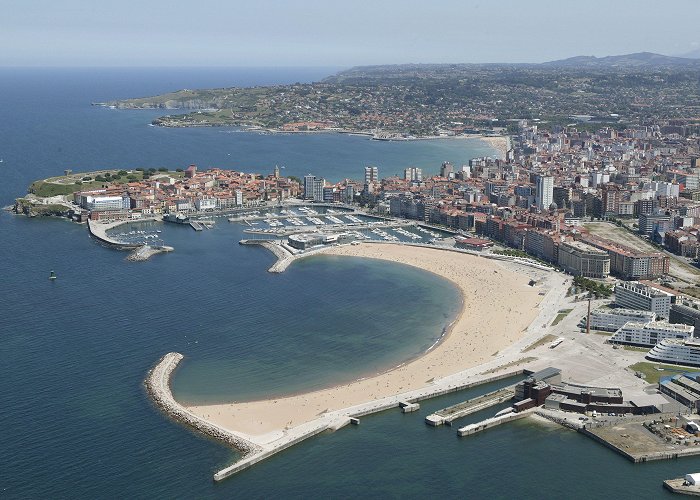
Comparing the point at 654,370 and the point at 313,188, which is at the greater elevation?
the point at 313,188

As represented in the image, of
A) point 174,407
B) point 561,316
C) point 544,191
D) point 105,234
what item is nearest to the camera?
point 174,407

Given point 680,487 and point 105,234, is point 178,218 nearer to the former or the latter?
point 105,234

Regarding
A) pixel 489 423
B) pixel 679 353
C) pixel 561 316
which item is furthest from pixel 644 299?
pixel 489 423

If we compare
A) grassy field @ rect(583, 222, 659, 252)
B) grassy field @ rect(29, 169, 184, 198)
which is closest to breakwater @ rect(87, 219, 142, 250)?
grassy field @ rect(29, 169, 184, 198)

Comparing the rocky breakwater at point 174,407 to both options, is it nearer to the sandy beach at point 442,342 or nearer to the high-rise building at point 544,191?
the sandy beach at point 442,342

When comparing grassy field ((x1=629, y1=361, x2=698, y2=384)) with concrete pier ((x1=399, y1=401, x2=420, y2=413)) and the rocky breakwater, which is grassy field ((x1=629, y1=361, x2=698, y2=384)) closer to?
concrete pier ((x1=399, y1=401, x2=420, y2=413))

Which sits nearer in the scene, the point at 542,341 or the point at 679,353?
the point at 679,353

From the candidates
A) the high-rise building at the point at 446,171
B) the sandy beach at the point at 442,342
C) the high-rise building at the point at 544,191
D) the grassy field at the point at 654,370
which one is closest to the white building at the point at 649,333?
the grassy field at the point at 654,370

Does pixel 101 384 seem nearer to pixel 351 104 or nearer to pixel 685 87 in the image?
pixel 351 104
